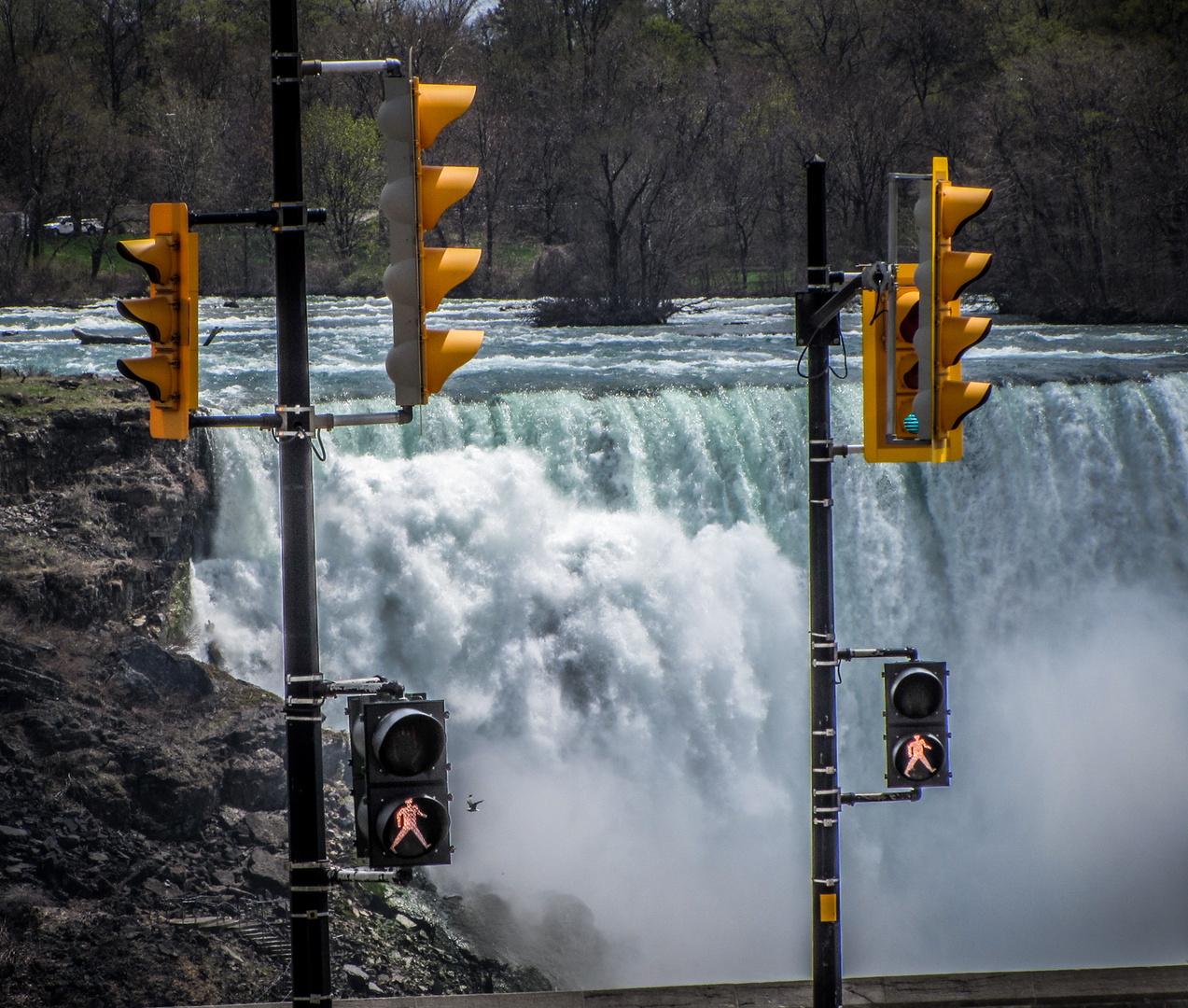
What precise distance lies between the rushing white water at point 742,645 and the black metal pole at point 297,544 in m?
9.64

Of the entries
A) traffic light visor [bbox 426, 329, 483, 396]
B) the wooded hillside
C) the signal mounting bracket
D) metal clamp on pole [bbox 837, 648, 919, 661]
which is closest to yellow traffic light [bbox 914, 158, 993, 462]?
traffic light visor [bbox 426, 329, 483, 396]

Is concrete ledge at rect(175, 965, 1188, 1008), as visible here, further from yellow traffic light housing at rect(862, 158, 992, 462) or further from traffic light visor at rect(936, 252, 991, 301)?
traffic light visor at rect(936, 252, 991, 301)

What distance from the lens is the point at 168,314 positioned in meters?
4.48

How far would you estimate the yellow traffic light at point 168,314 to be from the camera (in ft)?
14.5

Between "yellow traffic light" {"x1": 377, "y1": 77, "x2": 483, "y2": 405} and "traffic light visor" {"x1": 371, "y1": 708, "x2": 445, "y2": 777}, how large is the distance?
1.30m

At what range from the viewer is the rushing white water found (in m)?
15.4

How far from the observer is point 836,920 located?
715 cm

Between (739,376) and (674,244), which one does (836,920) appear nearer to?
(739,376)

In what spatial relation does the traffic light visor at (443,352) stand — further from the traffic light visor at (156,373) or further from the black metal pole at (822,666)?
the black metal pole at (822,666)

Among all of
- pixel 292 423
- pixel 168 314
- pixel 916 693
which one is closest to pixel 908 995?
pixel 916 693

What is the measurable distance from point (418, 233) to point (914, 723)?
164 inches

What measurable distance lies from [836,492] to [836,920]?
11505mm

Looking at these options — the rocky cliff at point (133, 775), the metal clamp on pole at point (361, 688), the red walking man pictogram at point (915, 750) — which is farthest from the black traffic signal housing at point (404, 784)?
the rocky cliff at point (133, 775)

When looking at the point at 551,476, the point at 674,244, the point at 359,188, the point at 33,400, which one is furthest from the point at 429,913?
the point at 674,244
